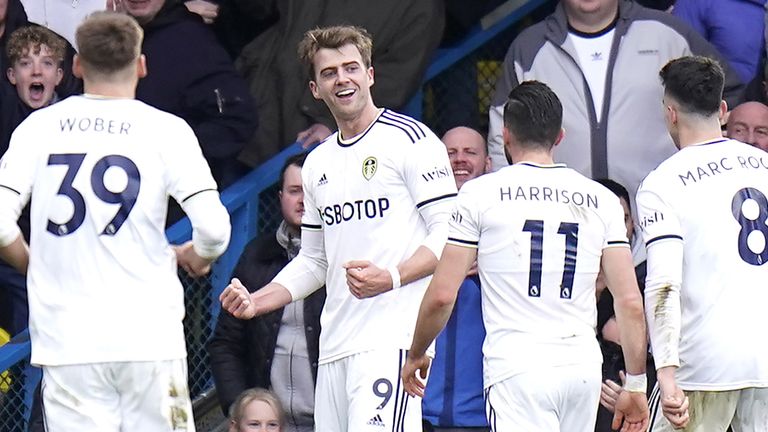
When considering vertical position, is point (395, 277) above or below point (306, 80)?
below

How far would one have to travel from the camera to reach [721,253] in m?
8.02

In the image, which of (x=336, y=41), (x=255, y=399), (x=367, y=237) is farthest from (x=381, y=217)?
(x=255, y=399)

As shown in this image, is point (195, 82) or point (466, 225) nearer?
point (466, 225)

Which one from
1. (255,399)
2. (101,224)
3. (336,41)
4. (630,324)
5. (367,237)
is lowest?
(255,399)

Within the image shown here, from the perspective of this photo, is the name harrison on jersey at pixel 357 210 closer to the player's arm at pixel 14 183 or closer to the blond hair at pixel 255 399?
the blond hair at pixel 255 399

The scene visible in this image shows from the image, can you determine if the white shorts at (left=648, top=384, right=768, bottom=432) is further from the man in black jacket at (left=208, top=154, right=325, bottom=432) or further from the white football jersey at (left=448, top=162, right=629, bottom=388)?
the man in black jacket at (left=208, top=154, right=325, bottom=432)

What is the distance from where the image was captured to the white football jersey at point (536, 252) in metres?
7.68

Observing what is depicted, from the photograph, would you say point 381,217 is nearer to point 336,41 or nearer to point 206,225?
point 336,41

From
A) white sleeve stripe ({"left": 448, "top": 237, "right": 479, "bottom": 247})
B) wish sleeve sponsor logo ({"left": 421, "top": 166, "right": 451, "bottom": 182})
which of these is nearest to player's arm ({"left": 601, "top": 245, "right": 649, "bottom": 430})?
white sleeve stripe ({"left": 448, "top": 237, "right": 479, "bottom": 247})

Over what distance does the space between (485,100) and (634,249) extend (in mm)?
2208

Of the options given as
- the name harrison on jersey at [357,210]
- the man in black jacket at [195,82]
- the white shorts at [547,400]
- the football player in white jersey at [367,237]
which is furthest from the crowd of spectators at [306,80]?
the white shorts at [547,400]

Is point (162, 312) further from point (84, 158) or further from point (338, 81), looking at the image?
point (338, 81)

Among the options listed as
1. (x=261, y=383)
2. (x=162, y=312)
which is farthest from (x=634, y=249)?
(x=162, y=312)

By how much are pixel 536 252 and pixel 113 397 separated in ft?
5.97
